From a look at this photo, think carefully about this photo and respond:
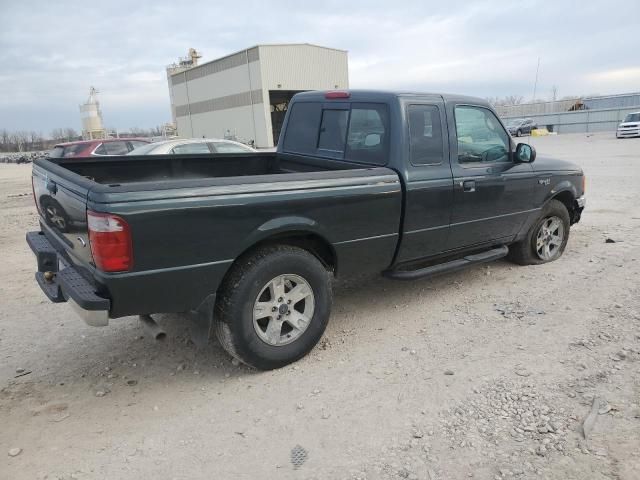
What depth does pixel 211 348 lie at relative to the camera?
4.23 meters

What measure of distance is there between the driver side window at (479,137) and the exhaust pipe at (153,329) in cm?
301

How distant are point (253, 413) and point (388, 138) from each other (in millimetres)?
2481

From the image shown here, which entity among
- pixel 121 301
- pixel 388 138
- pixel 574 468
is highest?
pixel 388 138

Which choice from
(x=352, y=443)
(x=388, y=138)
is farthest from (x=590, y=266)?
(x=352, y=443)

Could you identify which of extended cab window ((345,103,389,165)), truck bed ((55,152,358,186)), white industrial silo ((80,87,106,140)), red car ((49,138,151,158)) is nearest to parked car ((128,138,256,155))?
truck bed ((55,152,358,186))

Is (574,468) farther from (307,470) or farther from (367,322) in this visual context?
(367,322)

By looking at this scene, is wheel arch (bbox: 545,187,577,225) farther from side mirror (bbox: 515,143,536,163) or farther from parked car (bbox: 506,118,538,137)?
parked car (bbox: 506,118,538,137)

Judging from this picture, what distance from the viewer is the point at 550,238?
20.1 ft

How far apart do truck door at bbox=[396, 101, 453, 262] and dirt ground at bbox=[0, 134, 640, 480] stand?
76 centimetres

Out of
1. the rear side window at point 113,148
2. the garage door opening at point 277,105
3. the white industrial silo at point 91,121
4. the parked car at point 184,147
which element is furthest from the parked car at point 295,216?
the white industrial silo at point 91,121

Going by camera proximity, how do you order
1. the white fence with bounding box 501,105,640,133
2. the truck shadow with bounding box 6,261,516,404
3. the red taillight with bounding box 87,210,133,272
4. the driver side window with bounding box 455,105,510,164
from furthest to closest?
the white fence with bounding box 501,105,640,133 < the driver side window with bounding box 455,105,510,164 < the truck shadow with bounding box 6,261,516,404 < the red taillight with bounding box 87,210,133,272

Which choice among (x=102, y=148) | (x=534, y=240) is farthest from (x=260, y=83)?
(x=534, y=240)

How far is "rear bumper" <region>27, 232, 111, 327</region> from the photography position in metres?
3.07

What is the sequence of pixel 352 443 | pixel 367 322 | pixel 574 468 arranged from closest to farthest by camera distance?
pixel 574 468, pixel 352 443, pixel 367 322
